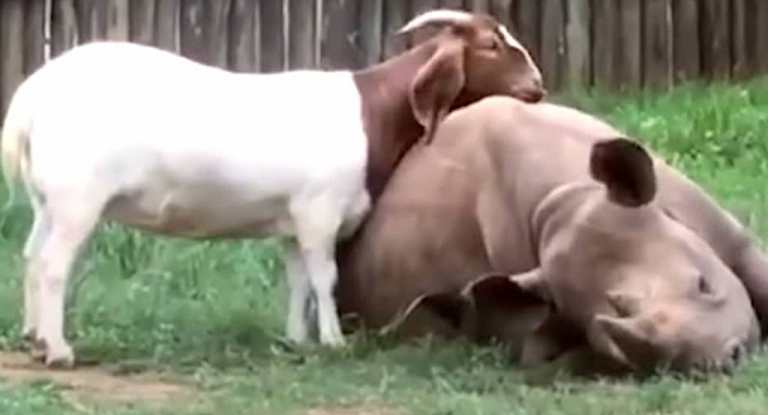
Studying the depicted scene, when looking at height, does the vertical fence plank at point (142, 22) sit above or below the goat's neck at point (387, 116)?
below

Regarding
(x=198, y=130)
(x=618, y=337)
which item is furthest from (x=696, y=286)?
(x=198, y=130)

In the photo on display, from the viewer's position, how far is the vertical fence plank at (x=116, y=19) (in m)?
13.3

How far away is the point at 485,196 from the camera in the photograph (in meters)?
7.63

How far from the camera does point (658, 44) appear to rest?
14203 millimetres

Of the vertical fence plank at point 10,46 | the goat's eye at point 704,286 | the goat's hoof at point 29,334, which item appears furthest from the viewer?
the vertical fence plank at point 10,46

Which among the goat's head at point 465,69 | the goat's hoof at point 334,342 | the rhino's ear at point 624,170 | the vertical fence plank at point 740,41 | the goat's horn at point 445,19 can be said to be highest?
the goat's horn at point 445,19

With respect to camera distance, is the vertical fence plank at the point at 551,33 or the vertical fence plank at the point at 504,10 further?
the vertical fence plank at the point at 551,33

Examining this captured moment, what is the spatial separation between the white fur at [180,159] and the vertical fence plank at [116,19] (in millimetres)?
5617

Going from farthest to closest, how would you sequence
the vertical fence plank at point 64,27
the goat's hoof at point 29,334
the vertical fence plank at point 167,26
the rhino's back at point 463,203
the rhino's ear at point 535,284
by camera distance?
the vertical fence plank at point 167,26 → the vertical fence plank at point 64,27 → the goat's hoof at point 29,334 → the rhino's back at point 463,203 → the rhino's ear at point 535,284

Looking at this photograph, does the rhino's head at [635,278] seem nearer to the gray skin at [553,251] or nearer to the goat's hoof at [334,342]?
the gray skin at [553,251]

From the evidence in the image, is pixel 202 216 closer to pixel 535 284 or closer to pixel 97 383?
pixel 97 383

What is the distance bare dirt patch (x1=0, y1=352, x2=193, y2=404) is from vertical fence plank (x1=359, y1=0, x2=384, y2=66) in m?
6.51

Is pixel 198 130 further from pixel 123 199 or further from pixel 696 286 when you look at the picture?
pixel 696 286

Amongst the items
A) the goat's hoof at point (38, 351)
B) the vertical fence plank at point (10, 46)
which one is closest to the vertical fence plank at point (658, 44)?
the vertical fence plank at point (10, 46)
